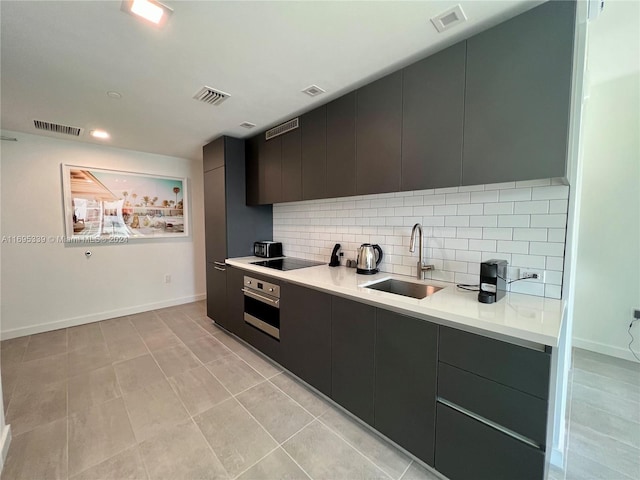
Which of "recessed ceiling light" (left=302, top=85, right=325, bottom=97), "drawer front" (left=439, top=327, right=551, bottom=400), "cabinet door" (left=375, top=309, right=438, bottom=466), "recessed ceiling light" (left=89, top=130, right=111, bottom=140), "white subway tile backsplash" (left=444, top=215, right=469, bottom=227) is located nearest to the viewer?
"drawer front" (left=439, top=327, right=551, bottom=400)

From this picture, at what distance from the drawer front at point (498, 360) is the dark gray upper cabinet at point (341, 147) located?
4.07ft

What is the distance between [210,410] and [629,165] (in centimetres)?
427

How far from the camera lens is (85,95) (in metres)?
2.08

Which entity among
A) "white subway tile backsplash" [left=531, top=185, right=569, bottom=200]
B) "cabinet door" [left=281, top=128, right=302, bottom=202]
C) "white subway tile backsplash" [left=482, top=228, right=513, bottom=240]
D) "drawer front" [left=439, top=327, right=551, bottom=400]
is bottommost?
"drawer front" [left=439, top=327, right=551, bottom=400]

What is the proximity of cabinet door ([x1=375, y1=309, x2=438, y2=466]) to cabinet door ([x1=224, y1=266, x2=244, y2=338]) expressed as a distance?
1732 millimetres

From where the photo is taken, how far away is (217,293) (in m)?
3.23

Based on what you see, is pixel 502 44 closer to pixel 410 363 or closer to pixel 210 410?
pixel 410 363

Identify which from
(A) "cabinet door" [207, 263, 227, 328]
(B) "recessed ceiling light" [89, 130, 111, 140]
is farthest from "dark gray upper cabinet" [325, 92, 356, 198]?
(B) "recessed ceiling light" [89, 130, 111, 140]

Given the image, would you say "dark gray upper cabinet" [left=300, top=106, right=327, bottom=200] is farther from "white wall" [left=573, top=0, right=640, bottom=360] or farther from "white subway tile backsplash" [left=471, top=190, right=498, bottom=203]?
"white wall" [left=573, top=0, right=640, bottom=360]

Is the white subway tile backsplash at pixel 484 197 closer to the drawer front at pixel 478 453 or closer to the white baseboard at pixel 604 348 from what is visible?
the drawer front at pixel 478 453

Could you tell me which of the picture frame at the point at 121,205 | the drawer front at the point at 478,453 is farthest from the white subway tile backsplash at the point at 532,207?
the picture frame at the point at 121,205

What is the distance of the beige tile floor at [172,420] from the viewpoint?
1.43 meters

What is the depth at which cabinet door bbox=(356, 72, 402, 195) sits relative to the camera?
1738 mm

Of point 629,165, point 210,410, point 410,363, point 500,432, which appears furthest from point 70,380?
point 629,165
